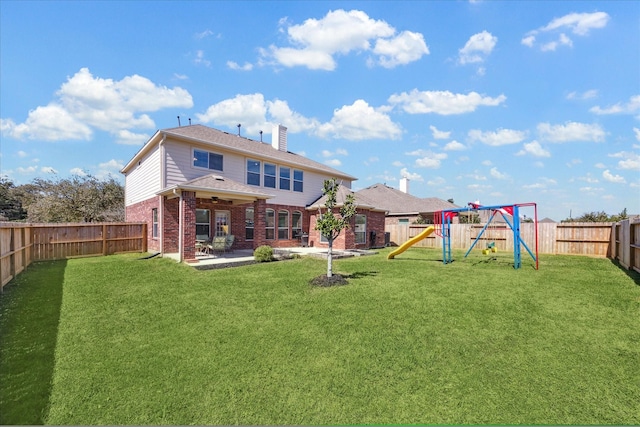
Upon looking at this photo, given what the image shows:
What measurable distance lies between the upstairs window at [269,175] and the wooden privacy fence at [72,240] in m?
6.54

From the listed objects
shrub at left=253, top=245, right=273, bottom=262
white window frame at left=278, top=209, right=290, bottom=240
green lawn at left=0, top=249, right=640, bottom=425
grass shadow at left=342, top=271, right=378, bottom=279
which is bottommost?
green lawn at left=0, top=249, right=640, bottom=425

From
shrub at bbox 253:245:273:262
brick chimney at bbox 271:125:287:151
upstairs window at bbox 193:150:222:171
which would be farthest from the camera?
brick chimney at bbox 271:125:287:151

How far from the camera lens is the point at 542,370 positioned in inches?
153

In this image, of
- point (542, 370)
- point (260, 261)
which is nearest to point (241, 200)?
point (260, 261)

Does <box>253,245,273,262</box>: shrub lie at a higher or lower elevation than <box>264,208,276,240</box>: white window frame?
lower

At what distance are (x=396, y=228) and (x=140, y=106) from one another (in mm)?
16905

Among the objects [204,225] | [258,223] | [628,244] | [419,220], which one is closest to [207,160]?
[204,225]

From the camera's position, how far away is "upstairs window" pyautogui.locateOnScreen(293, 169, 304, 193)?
17.8 metres

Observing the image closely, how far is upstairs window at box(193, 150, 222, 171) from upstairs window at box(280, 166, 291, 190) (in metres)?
3.84

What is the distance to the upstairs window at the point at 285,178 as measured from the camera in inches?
674

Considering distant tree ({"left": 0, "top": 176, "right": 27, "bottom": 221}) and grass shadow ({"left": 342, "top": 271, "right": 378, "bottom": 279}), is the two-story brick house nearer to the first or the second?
grass shadow ({"left": 342, "top": 271, "right": 378, "bottom": 279})

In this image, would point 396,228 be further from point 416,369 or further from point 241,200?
point 416,369

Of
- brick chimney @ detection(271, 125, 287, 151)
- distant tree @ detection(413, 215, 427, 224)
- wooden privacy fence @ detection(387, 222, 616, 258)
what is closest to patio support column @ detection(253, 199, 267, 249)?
brick chimney @ detection(271, 125, 287, 151)

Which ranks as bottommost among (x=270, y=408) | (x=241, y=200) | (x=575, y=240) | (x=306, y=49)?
(x=270, y=408)
